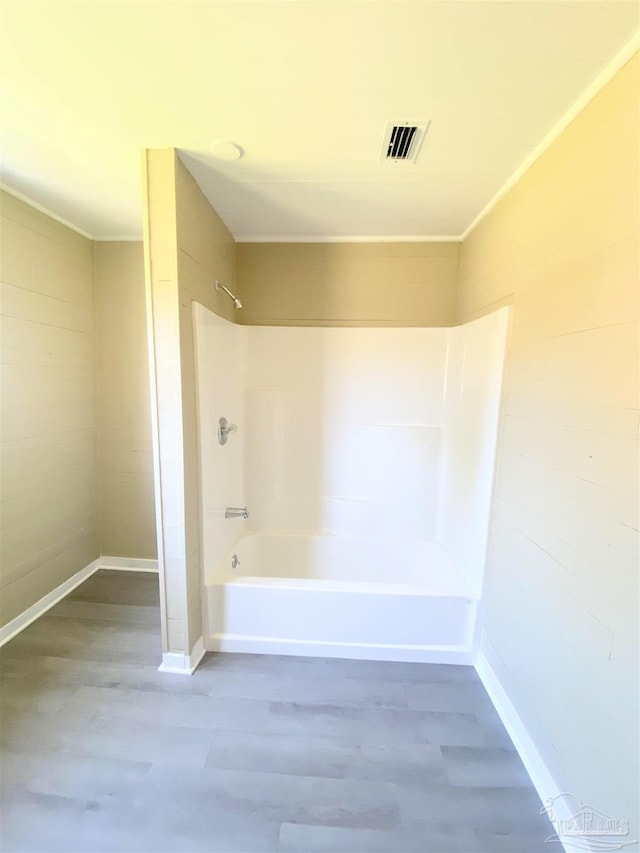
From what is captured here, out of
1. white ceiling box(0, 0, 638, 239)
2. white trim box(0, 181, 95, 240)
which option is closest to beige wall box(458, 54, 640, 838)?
white ceiling box(0, 0, 638, 239)

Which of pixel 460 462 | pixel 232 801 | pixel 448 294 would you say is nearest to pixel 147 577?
pixel 232 801

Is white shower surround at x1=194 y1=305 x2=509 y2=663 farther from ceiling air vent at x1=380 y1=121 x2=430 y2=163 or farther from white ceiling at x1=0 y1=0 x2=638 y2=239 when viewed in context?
ceiling air vent at x1=380 y1=121 x2=430 y2=163

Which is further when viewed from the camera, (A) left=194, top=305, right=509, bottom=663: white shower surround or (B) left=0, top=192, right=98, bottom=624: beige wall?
(A) left=194, top=305, right=509, bottom=663: white shower surround

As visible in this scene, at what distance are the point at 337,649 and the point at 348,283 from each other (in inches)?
90.5

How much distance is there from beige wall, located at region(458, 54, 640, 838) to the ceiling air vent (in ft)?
1.72

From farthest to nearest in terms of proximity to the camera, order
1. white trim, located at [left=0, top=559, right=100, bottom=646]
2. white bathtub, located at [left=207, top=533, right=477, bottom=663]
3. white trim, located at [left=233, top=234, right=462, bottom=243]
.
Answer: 1. white trim, located at [left=233, top=234, right=462, bottom=243]
2. white trim, located at [left=0, top=559, right=100, bottom=646]
3. white bathtub, located at [left=207, top=533, right=477, bottom=663]

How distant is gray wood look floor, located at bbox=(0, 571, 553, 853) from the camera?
3.66ft

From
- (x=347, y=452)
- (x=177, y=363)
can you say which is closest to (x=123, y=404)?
(x=177, y=363)

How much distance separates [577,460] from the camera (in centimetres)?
114

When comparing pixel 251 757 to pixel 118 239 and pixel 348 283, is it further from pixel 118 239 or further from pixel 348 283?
pixel 118 239

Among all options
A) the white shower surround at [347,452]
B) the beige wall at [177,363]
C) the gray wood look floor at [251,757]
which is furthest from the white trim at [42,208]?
the gray wood look floor at [251,757]

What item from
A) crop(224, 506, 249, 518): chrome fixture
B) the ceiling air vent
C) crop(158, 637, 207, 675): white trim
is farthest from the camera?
crop(224, 506, 249, 518): chrome fixture

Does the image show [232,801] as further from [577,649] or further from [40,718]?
[577,649]

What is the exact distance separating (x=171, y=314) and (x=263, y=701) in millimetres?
1827
